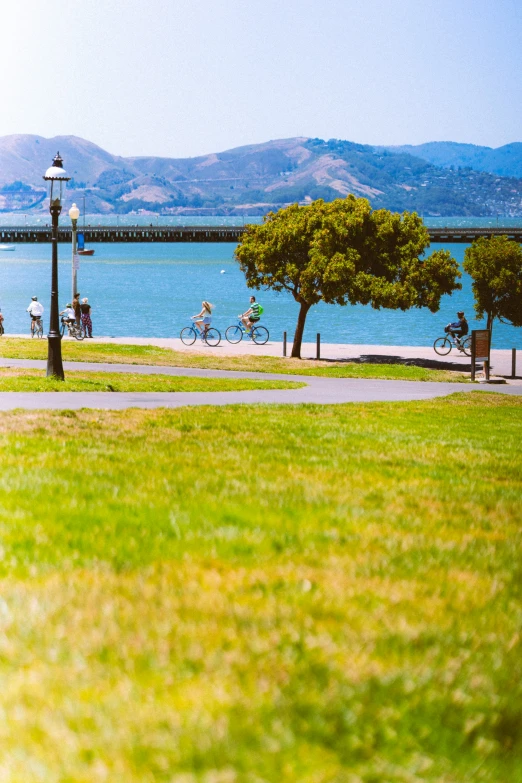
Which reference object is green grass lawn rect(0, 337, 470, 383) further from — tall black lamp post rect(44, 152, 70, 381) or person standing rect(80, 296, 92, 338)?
tall black lamp post rect(44, 152, 70, 381)

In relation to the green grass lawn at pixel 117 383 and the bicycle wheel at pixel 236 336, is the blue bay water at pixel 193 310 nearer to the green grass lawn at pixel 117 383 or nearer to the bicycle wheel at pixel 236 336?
the bicycle wheel at pixel 236 336

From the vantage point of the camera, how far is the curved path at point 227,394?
15.7 meters

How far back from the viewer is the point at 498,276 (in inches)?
1655

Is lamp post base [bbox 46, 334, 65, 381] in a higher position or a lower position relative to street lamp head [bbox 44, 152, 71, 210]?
lower

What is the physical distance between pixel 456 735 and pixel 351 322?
86643mm

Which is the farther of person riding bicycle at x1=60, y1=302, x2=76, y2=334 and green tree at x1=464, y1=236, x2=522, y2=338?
person riding bicycle at x1=60, y1=302, x2=76, y2=334

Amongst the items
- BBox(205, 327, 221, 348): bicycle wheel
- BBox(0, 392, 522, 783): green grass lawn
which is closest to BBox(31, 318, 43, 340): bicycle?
BBox(205, 327, 221, 348): bicycle wheel

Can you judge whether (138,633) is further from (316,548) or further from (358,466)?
Answer: (358,466)

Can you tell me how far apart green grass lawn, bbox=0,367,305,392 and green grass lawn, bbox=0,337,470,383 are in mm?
6152

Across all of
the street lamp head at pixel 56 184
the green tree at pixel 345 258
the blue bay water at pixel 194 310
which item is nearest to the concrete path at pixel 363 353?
the green tree at pixel 345 258

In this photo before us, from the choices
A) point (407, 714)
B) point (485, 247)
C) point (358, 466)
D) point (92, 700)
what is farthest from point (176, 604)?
point (485, 247)

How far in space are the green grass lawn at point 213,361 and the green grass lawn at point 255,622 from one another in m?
22.1

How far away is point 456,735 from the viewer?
353cm

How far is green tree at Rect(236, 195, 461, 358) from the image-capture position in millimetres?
39844
